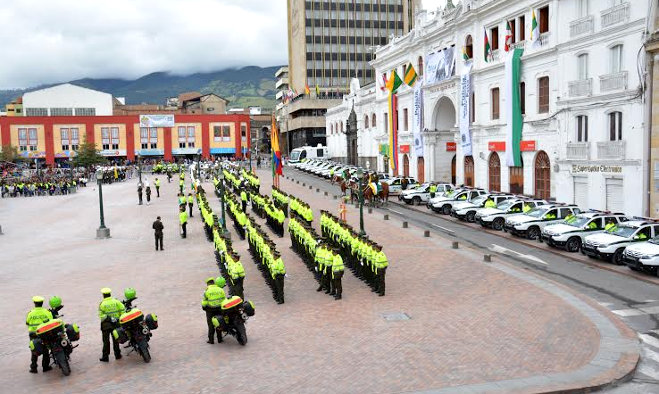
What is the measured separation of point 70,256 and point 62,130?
278 ft

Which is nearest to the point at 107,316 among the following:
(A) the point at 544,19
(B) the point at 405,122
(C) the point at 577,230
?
(C) the point at 577,230

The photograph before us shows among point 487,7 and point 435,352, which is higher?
point 487,7

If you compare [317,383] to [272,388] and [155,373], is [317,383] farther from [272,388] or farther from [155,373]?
[155,373]

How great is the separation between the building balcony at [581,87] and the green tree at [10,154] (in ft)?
260

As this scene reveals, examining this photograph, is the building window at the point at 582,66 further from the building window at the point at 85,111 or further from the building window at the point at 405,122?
the building window at the point at 85,111

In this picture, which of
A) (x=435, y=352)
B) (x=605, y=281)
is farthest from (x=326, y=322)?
(x=605, y=281)

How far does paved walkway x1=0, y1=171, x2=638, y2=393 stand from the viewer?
10.5 metres

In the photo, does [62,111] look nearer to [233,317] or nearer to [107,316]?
[107,316]

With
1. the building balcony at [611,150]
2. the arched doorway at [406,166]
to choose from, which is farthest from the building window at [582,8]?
the arched doorway at [406,166]

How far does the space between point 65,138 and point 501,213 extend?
89.2 m

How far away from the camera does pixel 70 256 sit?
23312 millimetres

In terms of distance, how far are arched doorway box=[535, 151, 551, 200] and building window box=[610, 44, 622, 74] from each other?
24.8ft

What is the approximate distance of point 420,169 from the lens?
2064 inches

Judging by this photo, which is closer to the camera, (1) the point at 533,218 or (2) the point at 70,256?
(2) the point at 70,256
